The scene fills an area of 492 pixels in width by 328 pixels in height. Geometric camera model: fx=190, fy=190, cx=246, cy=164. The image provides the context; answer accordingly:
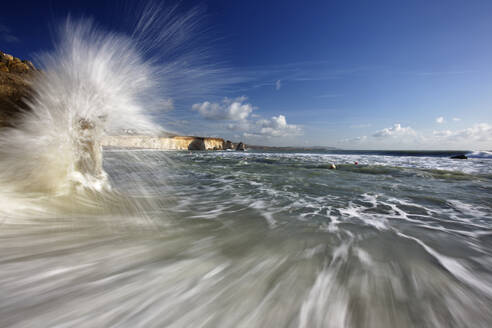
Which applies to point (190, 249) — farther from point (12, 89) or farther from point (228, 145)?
point (228, 145)

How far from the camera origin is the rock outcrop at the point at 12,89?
122 inches

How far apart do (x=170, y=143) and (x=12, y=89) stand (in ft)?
240

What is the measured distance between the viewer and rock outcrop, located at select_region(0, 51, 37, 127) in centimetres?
309

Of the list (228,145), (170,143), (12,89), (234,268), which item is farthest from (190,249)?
(228,145)

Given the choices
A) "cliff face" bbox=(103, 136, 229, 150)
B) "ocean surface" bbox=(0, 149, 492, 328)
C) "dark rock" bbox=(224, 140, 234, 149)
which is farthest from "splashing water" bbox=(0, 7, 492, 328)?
"dark rock" bbox=(224, 140, 234, 149)

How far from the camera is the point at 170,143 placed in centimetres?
7194

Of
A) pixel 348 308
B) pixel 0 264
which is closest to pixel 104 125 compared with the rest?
pixel 0 264

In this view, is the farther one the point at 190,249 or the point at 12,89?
the point at 12,89

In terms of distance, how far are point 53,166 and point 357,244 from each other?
4499 millimetres

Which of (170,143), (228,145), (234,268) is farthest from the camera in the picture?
(228,145)

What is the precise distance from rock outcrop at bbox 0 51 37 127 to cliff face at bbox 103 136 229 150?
6321 cm

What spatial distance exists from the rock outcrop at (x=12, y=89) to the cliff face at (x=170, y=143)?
63212 mm

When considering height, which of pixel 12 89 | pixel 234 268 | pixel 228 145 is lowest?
pixel 234 268

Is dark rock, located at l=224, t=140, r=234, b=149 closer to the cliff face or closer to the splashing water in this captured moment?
the cliff face
